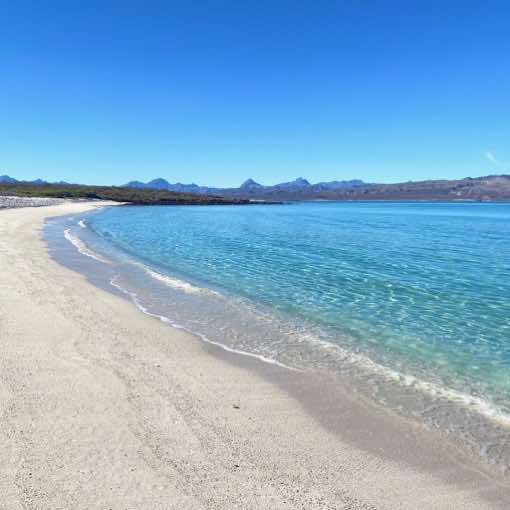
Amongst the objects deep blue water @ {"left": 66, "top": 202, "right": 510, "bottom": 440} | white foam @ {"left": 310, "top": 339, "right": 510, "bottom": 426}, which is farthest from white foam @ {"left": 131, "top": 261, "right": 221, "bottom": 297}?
white foam @ {"left": 310, "top": 339, "right": 510, "bottom": 426}

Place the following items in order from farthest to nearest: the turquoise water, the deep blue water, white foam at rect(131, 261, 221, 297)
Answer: white foam at rect(131, 261, 221, 297)
the deep blue water
the turquoise water

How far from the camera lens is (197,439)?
5.68 metres

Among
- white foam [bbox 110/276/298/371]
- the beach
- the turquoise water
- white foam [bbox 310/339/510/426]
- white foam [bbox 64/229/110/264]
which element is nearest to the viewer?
the beach

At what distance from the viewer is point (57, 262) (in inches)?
806

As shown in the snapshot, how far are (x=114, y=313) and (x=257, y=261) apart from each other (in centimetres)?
1190

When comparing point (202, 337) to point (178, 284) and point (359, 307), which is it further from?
point (178, 284)

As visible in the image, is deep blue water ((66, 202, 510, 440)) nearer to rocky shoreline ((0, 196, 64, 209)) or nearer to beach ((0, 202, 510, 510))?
beach ((0, 202, 510, 510))

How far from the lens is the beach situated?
4.61 metres

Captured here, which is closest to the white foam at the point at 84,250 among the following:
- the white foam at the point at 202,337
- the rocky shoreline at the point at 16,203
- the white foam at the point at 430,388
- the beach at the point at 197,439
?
the white foam at the point at 202,337

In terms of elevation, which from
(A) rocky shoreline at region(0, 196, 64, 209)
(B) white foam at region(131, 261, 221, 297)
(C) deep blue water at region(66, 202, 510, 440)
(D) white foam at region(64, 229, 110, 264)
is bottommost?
(C) deep blue water at region(66, 202, 510, 440)

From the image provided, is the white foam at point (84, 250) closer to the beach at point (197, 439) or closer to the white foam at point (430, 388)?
the beach at point (197, 439)

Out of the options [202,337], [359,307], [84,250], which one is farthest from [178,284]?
[84,250]

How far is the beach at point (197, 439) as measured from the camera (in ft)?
15.1

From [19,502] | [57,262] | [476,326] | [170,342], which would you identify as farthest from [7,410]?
[57,262]
